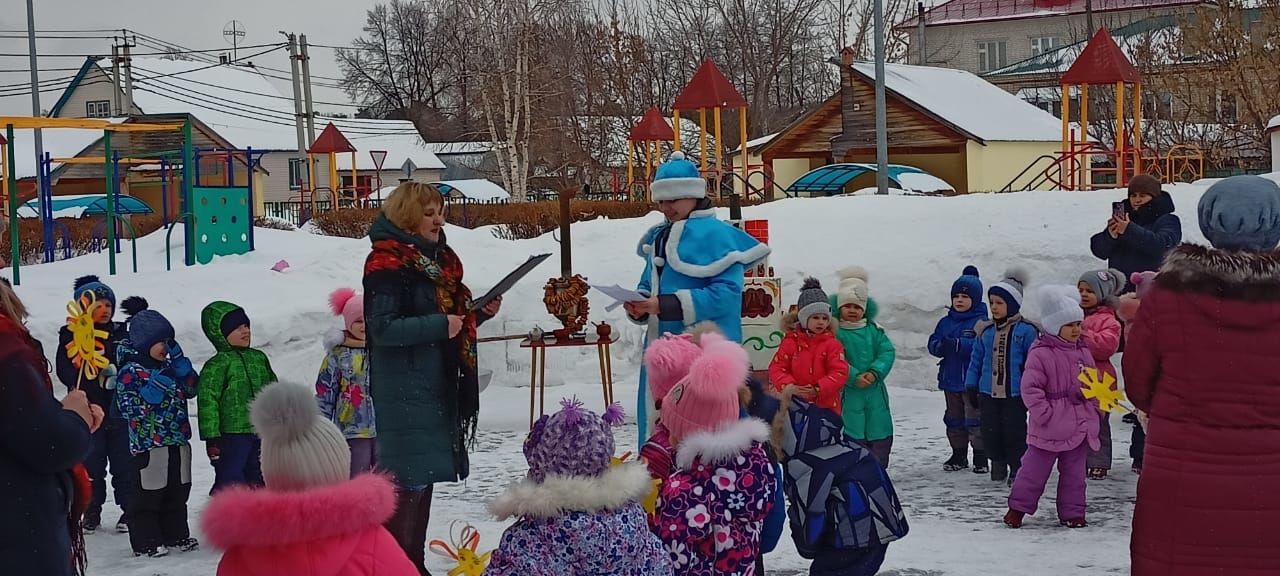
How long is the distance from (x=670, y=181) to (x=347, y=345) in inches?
79.7

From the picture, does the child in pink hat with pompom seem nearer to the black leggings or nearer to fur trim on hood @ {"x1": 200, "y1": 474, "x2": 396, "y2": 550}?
fur trim on hood @ {"x1": 200, "y1": 474, "x2": 396, "y2": 550}

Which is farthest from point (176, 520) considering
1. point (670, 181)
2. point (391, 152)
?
point (391, 152)

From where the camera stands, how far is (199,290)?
14047 mm

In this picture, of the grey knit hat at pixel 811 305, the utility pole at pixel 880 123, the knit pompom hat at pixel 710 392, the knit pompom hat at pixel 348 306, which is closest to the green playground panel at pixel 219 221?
the utility pole at pixel 880 123

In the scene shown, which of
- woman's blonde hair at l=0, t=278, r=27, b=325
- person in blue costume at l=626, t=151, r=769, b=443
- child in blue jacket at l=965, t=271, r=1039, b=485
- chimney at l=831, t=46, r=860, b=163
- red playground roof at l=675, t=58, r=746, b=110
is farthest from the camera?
chimney at l=831, t=46, r=860, b=163

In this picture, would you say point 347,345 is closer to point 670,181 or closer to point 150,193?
point 670,181

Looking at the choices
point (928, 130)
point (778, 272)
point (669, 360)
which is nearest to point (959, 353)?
point (778, 272)

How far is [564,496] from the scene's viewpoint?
3955 millimetres

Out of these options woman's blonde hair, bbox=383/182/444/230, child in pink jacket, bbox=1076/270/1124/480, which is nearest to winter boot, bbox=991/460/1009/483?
child in pink jacket, bbox=1076/270/1124/480

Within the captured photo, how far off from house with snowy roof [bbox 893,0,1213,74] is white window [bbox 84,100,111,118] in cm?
3469

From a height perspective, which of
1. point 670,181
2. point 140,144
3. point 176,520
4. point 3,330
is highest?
point 140,144

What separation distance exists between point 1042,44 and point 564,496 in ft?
222

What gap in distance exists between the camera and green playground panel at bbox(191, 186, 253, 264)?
1819cm

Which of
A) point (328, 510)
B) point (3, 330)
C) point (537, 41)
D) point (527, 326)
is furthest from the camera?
point (537, 41)
